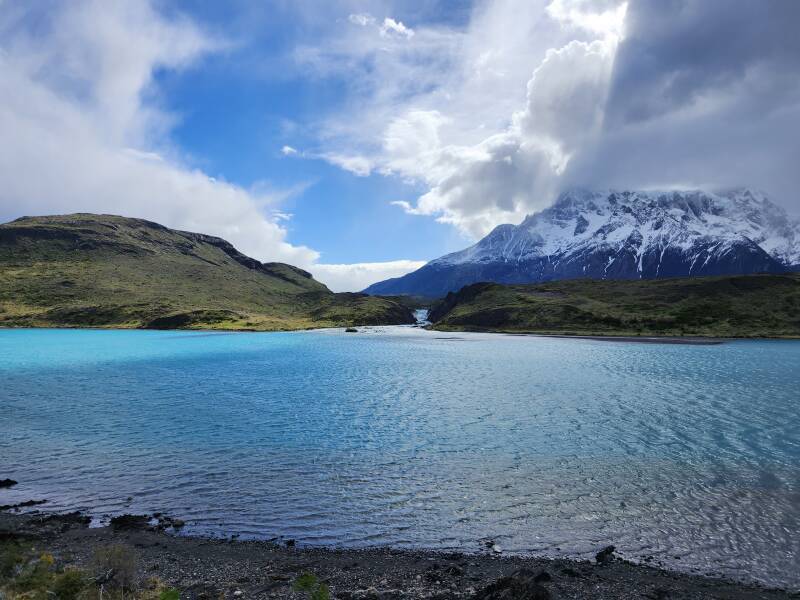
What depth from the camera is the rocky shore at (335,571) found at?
1592 cm

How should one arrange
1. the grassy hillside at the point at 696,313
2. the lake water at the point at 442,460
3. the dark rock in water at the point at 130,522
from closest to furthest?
the lake water at the point at 442,460 → the dark rock in water at the point at 130,522 → the grassy hillside at the point at 696,313

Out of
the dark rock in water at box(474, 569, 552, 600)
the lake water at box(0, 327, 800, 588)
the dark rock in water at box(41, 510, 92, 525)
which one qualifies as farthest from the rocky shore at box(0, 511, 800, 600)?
the lake water at box(0, 327, 800, 588)

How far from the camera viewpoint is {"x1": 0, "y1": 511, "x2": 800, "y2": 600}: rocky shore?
52.2ft

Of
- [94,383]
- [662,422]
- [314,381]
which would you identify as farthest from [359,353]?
[662,422]

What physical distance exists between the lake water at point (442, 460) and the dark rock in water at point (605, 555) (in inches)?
23.0

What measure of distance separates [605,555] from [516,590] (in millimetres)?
6776

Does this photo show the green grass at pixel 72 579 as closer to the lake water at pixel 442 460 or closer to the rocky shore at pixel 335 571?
the rocky shore at pixel 335 571

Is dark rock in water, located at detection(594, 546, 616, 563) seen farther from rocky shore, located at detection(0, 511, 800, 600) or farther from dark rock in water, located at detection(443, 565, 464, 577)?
dark rock in water, located at detection(443, 565, 464, 577)

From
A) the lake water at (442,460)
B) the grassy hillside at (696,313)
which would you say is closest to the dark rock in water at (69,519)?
the lake water at (442,460)

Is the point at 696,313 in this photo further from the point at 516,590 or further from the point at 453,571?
the point at 516,590

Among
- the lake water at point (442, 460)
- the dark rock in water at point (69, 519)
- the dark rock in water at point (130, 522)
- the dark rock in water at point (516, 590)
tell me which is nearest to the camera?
the dark rock in water at point (516, 590)

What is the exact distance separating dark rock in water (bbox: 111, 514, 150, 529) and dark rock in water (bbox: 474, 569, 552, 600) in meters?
16.2

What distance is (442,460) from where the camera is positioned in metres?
31.3

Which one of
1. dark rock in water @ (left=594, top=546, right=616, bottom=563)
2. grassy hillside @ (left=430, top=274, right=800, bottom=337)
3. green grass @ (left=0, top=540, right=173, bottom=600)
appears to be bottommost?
dark rock in water @ (left=594, top=546, right=616, bottom=563)
